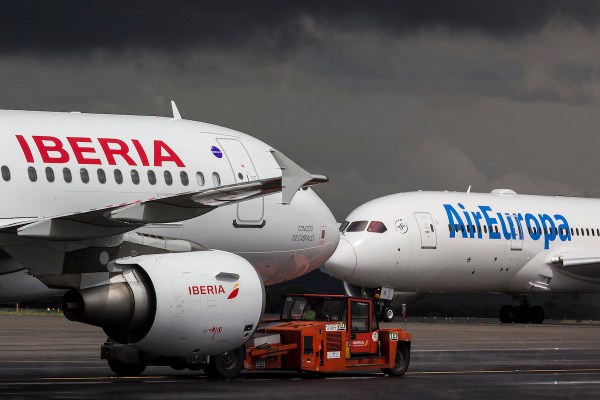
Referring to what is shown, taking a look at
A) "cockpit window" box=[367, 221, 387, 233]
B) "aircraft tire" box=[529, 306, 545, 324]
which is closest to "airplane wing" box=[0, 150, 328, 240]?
"cockpit window" box=[367, 221, 387, 233]

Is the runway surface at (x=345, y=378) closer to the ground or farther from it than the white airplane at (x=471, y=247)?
closer to the ground

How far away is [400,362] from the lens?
23969 millimetres

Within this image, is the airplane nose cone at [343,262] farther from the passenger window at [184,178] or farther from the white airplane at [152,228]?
the passenger window at [184,178]

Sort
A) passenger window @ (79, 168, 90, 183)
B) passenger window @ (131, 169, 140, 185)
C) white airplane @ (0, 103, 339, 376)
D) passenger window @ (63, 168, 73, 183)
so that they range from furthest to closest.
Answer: passenger window @ (131, 169, 140, 185), passenger window @ (79, 168, 90, 183), passenger window @ (63, 168, 73, 183), white airplane @ (0, 103, 339, 376)

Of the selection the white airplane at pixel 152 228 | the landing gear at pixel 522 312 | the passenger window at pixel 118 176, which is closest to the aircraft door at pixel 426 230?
the landing gear at pixel 522 312

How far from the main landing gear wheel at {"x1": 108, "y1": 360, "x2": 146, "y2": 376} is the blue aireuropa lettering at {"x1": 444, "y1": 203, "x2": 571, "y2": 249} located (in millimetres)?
26933

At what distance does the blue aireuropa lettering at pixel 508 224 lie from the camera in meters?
48.5

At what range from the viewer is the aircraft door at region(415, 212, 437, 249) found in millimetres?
47250

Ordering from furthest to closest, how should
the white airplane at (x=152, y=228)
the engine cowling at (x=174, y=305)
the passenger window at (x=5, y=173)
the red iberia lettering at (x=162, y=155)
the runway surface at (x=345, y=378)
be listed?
the red iberia lettering at (x=162, y=155)
the passenger window at (x=5, y=173)
the runway surface at (x=345, y=378)
the engine cowling at (x=174, y=305)
the white airplane at (x=152, y=228)

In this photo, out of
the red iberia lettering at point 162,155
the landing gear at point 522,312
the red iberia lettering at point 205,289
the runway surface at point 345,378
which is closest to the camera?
the red iberia lettering at point 205,289

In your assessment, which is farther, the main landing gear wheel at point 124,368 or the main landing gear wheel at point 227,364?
the main landing gear wheel at point 124,368

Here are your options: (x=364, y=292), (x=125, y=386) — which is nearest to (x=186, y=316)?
(x=125, y=386)

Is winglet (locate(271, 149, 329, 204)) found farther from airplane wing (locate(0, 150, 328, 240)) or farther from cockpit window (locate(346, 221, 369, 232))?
cockpit window (locate(346, 221, 369, 232))

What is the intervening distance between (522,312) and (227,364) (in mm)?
35186
